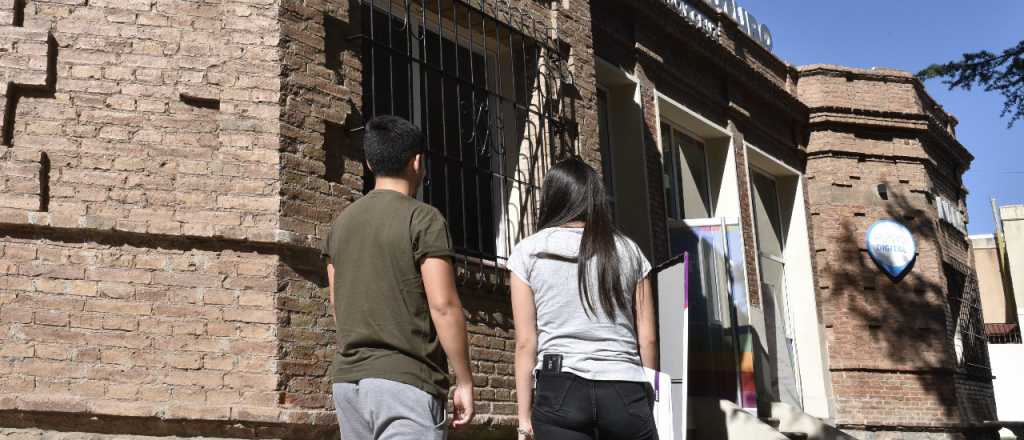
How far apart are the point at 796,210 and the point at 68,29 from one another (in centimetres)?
1220

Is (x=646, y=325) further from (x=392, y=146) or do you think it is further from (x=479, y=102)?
(x=479, y=102)

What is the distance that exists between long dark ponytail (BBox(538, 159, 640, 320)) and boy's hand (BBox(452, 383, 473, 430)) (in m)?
0.55

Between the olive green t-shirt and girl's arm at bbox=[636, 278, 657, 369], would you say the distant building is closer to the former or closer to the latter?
girl's arm at bbox=[636, 278, 657, 369]

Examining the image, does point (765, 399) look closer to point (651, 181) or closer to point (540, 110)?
point (651, 181)

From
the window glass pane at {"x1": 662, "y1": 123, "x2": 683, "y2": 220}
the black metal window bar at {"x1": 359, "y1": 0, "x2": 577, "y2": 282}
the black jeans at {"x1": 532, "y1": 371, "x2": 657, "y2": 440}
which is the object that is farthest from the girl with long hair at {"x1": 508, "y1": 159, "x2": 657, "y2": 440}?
the window glass pane at {"x1": 662, "y1": 123, "x2": 683, "y2": 220}

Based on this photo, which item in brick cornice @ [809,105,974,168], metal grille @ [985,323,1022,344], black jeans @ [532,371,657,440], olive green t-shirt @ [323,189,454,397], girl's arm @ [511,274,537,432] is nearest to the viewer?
olive green t-shirt @ [323,189,454,397]

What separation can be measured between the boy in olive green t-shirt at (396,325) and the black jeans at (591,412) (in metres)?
0.32

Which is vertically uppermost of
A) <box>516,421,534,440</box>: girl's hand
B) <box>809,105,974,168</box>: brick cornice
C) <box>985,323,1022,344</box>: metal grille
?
<box>809,105,974,168</box>: brick cornice

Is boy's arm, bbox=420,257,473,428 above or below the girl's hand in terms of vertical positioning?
above

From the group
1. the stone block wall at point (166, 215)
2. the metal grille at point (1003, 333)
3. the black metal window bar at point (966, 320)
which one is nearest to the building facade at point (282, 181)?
the stone block wall at point (166, 215)

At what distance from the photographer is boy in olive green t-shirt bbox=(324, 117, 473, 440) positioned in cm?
327

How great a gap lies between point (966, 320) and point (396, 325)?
54.2ft

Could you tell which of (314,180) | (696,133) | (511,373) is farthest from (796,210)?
(314,180)

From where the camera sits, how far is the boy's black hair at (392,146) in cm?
368
